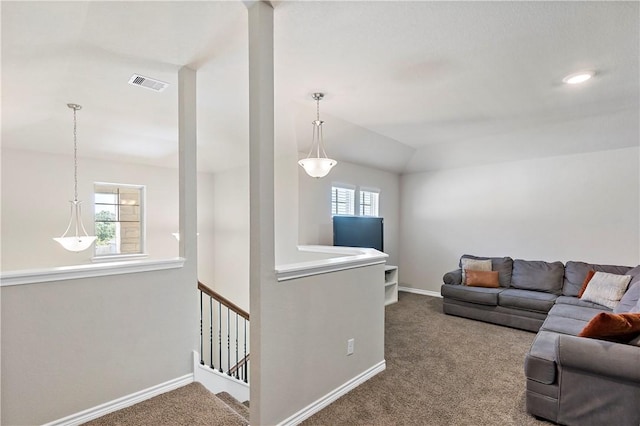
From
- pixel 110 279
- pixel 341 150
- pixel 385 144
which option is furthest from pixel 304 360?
pixel 385 144

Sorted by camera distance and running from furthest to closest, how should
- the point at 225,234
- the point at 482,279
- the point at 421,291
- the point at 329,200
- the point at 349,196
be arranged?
the point at 421,291, the point at 225,234, the point at 349,196, the point at 329,200, the point at 482,279

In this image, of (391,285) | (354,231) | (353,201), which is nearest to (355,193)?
(353,201)

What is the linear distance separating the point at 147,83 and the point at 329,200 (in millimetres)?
3014

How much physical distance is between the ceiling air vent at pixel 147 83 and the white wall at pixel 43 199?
2.69 m

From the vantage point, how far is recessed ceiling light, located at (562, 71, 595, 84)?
2.88 metres

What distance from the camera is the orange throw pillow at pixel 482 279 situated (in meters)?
4.88

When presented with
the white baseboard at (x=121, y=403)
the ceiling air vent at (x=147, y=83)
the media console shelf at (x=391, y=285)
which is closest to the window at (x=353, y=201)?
the media console shelf at (x=391, y=285)

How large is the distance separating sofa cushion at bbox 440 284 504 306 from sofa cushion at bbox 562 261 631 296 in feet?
2.72

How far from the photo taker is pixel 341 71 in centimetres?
283

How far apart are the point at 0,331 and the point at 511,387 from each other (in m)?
3.80

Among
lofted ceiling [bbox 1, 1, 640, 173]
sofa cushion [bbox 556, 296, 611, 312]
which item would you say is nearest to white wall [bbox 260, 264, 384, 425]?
lofted ceiling [bbox 1, 1, 640, 173]

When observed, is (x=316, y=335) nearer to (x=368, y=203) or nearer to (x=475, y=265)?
(x=475, y=265)

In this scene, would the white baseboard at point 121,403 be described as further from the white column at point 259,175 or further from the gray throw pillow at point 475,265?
the gray throw pillow at point 475,265

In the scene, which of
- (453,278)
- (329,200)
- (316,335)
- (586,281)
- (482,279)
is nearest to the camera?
(316,335)
